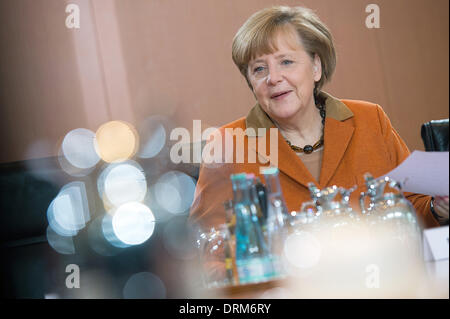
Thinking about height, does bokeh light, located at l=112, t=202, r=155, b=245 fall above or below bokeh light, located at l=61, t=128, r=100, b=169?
below

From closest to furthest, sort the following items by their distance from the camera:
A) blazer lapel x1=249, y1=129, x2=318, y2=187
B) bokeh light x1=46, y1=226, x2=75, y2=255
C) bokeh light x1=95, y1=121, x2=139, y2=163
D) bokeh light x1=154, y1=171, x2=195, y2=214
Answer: blazer lapel x1=249, y1=129, x2=318, y2=187 < bokeh light x1=46, y1=226, x2=75, y2=255 < bokeh light x1=154, y1=171, x2=195, y2=214 < bokeh light x1=95, y1=121, x2=139, y2=163

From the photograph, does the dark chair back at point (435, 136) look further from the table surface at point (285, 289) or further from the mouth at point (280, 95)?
the table surface at point (285, 289)

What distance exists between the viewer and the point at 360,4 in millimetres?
3852

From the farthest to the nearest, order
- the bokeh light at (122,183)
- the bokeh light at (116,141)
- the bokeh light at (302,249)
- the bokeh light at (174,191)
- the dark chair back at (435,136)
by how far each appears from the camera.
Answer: the bokeh light at (116,141), the bokeh light at (122,183), the bokeh light at (174,191), the dark chair back at (435,136), the bokeh light at (302,249)

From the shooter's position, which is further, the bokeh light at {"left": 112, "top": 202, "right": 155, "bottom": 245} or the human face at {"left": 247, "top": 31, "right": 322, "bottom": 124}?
the bokeh light at {"left": 112, "top": 202, "right": 155, "bottom": 245}

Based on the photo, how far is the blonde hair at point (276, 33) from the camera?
1935 millimetres

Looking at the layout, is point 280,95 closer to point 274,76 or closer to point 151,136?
point 274,76

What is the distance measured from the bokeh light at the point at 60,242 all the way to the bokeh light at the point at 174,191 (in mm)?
428

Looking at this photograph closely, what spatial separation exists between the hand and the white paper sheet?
0.06 metres

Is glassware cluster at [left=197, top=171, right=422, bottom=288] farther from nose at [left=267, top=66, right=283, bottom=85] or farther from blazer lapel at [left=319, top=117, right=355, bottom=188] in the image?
nose at [left=267, top=66, right=283, bottom=85]

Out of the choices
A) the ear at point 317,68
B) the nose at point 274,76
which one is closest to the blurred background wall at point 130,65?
the ear at point 317,68

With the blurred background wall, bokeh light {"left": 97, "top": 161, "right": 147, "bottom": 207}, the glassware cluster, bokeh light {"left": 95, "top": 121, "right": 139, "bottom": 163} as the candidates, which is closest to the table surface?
the glassware cluster

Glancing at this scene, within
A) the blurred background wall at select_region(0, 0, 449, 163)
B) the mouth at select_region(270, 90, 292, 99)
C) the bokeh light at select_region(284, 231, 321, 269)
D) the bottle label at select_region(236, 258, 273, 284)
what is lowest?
the bottle label at select_region(236, 258, 273, 284)

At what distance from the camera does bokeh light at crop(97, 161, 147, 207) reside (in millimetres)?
2477
